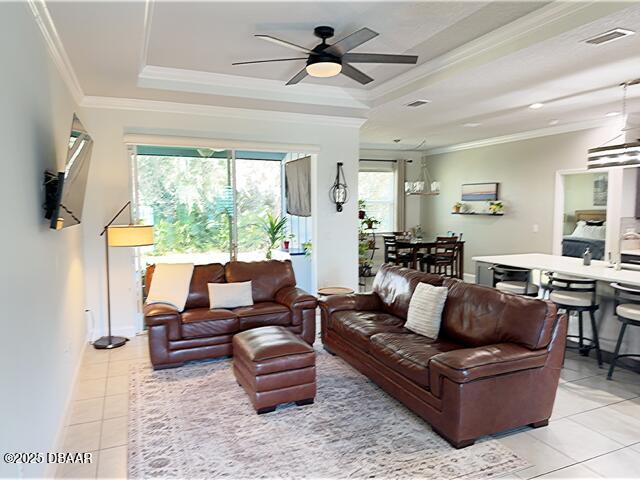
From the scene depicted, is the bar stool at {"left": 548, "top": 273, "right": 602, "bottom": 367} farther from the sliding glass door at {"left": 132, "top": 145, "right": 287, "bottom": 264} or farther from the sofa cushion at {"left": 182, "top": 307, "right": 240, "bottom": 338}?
the sliding glass door at {"left": 132, "top": 145, "right": 287, "bottom": 264}

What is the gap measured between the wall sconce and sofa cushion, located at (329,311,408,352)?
2283mm

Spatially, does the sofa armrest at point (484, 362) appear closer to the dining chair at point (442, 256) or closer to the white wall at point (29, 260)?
the white wall at point (29, 260)

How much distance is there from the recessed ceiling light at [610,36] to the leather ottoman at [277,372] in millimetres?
3225

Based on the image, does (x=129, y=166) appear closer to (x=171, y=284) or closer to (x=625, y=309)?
(x=171, y=284)

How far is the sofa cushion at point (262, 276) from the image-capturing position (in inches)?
189

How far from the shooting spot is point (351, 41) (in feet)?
9.82

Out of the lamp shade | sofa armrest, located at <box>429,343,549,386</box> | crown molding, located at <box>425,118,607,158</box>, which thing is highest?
crown molding, located at <box>425,118,607,158</box>

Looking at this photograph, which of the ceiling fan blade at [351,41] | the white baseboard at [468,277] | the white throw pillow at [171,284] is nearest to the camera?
the ceiling fan blade at [351,41]

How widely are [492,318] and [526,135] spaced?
18.4ft

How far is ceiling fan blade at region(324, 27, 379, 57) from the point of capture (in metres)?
2.79

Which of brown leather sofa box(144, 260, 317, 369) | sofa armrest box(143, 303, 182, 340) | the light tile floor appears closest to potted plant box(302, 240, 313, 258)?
brown leather sofa box(144, 260, 317, 369)

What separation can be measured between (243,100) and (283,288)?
234 cm

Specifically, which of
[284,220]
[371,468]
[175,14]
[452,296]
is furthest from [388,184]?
[371,468]

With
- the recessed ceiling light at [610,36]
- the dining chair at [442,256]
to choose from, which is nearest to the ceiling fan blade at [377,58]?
the recessed ceiling light at [610,36]
